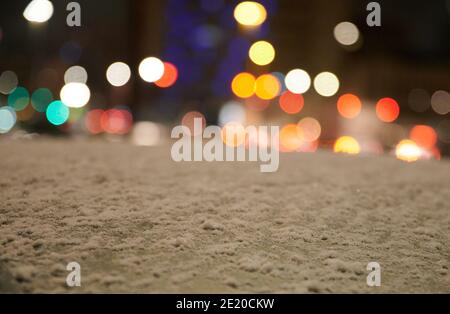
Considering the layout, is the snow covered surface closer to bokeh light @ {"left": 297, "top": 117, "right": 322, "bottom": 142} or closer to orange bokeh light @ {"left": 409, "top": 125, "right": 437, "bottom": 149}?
orange bokeh light @ {"left": 409, "top": 125, "right": 437, "bottom": 149}

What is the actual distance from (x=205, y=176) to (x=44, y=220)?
243 cm

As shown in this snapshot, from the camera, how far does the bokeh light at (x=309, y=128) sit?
101 feet

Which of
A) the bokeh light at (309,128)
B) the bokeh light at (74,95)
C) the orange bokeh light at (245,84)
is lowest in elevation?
the bokeh light at (309,128)

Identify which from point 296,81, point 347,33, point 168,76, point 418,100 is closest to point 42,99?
point 168,76

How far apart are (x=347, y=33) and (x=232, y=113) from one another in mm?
18915

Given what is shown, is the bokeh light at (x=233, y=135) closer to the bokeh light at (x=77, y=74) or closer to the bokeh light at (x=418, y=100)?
the bokeh light at (x=77, y=74)

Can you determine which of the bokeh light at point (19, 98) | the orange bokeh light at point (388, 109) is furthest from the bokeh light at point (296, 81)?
the bokeh light at point (19, 98)

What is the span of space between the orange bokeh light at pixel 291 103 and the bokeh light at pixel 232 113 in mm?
4589

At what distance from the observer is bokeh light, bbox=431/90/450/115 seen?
5381cm

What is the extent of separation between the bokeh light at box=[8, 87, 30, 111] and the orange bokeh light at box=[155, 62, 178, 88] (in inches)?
1231

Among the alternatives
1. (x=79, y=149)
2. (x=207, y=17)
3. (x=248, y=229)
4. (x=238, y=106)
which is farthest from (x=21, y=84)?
(x=248, y=229)

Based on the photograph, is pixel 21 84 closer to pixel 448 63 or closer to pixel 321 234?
pixel 448 63

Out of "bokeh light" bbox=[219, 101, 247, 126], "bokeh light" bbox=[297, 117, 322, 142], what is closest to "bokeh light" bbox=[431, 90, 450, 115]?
"bokeh light" bbox=[297, 117, 322, 142]

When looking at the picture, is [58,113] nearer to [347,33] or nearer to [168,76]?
[168,76]
